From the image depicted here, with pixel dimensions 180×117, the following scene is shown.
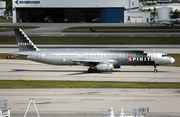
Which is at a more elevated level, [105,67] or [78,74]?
[105,67]

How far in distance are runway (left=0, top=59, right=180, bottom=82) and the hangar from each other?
4212 inches

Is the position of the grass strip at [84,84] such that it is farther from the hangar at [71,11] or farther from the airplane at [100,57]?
the hangar at [71,11]

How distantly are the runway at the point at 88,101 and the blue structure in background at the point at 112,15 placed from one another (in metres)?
129

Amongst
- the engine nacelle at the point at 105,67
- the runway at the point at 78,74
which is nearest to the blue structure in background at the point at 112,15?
the runway at the point at 78,74

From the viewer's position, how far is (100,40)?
88938mm

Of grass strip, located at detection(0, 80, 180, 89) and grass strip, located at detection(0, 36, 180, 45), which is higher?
grass strip, located at detection(0, 36, 180, 45)

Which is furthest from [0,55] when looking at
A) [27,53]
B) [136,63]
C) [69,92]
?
[69,92]

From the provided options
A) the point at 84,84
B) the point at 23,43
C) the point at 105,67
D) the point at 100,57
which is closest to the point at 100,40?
the point at 100,57

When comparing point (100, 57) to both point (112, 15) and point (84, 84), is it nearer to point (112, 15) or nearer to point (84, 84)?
point (84, 84)

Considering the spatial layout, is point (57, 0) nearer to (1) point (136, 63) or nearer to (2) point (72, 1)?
(2) point (72, 1)

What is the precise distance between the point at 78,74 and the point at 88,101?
56.8 feet

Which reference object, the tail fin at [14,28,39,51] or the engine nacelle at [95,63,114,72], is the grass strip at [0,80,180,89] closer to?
the engine nacelle at [95,63,114,72]

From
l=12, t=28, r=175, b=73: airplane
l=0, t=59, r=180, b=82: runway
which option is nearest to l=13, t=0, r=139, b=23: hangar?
l=0, t=59, r=180, b=82: runway

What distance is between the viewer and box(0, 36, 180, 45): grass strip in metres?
84.6
